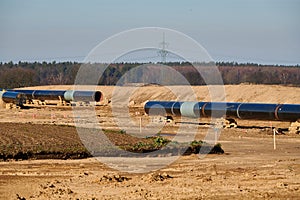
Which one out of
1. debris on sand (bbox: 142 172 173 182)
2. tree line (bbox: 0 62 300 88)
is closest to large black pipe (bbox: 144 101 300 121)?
debris on sand (bbox: 142 172 173 182)

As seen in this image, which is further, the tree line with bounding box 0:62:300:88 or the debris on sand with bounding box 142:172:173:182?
the tree line with bounding box 0:62:300:88

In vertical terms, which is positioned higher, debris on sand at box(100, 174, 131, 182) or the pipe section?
the pipe section

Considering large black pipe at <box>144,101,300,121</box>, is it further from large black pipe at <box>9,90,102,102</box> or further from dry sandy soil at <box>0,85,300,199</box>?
large black pipe at <box>9,90,102,102</box>

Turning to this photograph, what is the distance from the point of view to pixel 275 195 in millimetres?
15875

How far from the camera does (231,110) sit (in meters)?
44.7

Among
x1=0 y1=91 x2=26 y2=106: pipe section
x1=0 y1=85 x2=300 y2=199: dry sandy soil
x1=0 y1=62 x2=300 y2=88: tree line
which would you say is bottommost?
x1=0 y1=85 x2=300 y2=199: dry sandy soil

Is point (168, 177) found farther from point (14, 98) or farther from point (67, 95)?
point (67, 95)

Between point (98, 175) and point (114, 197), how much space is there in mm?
4314

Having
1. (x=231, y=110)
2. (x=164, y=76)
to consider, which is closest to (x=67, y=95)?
(x=231, y=110)

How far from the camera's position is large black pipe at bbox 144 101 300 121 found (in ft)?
135

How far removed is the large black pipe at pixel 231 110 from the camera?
4106cm

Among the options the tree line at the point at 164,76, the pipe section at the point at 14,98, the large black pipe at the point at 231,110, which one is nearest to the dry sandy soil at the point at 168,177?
the large black pipe at the point at 231,110

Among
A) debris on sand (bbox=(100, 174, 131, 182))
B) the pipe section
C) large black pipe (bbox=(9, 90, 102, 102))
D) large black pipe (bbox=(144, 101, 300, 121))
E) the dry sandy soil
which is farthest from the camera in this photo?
the pipe section

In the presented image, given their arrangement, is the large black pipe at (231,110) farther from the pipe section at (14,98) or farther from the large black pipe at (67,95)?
the pipe section at (14,98)
